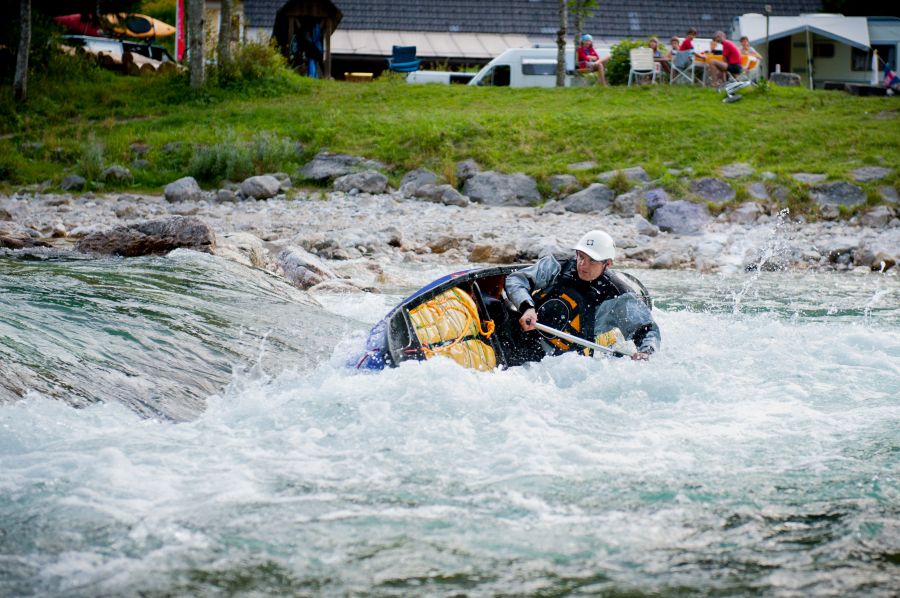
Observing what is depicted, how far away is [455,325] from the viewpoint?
807cm

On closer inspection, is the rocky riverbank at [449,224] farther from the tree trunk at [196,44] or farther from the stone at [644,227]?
the tree trunk at [196,44]

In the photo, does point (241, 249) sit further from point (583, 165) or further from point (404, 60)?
point (404, 60)

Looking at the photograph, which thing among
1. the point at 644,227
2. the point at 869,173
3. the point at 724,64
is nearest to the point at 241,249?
the point at 644,227

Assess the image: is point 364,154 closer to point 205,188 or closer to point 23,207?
point 205,188

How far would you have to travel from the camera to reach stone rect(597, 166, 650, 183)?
59.9 feet

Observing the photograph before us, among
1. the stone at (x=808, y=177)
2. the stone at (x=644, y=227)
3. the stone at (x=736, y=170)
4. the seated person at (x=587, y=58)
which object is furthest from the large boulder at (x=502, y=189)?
the seated person at (x=587, y=58)

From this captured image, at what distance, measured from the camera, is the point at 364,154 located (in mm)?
19938

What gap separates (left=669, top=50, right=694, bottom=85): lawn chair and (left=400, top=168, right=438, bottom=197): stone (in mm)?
8193

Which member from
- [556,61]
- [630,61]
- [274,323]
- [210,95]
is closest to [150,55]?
[210,95]

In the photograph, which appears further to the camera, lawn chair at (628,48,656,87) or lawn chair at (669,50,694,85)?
lawn chair at (628,48,656,87)

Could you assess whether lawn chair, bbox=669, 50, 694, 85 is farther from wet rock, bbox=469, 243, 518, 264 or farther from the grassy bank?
wet rock, bbox=469, 243, 518, 264

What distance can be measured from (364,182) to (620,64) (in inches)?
361

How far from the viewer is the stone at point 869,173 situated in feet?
58.3

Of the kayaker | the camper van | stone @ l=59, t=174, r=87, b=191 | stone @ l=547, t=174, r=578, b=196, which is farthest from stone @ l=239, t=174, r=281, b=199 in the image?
the kayaker
